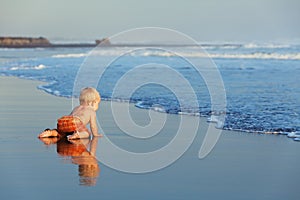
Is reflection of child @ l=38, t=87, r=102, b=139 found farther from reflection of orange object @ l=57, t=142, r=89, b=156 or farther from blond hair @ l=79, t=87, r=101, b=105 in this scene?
reflection of orange object @ l=57, t=142, r=89, b=156

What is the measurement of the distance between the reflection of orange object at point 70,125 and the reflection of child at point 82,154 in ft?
0.42

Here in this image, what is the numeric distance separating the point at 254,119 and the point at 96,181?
15.8 ft

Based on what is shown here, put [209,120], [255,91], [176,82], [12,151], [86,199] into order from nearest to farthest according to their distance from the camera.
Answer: [86,199] < [12,151] < [209,120] < [255,91] < [176,82]

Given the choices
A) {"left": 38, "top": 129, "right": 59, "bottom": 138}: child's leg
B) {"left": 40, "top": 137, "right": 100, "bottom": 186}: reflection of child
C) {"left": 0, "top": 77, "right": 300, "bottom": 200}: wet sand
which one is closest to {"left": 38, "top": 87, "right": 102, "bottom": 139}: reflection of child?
{"left": 38, "top": 129, "right": 59, "bottom": 138}: child's leg

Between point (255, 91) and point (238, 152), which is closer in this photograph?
point (238, 152)

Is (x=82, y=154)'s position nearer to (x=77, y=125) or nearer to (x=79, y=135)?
(x=79, y=135)

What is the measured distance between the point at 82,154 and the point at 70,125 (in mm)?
1335

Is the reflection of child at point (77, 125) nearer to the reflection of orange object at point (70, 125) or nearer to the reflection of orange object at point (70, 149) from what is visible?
the reflection of orange object at point (70, 125)

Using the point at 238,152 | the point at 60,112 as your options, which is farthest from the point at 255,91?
the point at 238,152

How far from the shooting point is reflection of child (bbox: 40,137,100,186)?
5831 millimetres

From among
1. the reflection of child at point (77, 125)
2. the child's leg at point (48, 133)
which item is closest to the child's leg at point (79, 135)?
the reflection of child at point (77, 125)

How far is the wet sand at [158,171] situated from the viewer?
527 centimetres

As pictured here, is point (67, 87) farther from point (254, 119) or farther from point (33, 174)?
point (33, 174)

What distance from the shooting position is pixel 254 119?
394 inches
